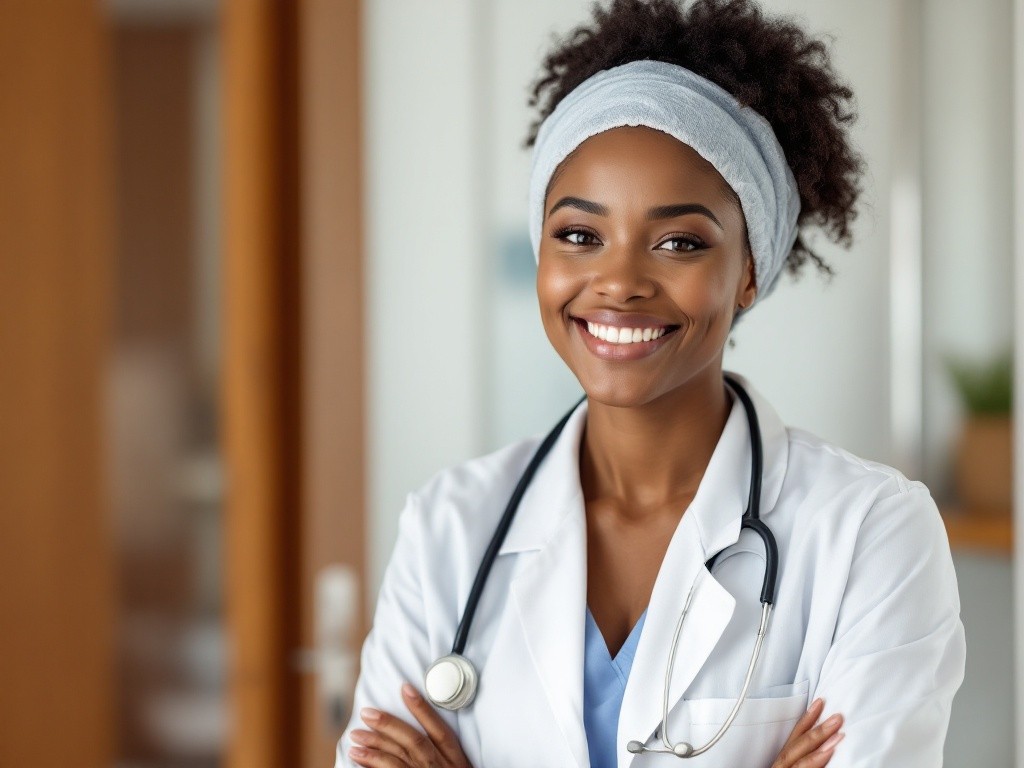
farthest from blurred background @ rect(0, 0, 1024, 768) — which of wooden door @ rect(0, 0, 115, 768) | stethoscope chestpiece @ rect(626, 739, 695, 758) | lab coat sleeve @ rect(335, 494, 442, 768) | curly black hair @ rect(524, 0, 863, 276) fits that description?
stethoscope chestpiece @ rect(626, 739, 695, 758)

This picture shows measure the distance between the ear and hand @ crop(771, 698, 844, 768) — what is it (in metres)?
0.46

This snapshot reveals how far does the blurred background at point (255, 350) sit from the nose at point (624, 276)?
26.8 inches

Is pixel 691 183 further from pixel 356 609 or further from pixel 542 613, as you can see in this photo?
pixel 356 609

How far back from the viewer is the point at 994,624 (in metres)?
1.79

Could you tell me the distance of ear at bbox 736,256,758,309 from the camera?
1.30 metres

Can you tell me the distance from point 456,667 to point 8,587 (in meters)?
1.01

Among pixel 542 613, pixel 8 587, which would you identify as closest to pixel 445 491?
pixel 542 613

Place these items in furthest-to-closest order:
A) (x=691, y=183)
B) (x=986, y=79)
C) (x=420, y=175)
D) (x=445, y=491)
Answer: (x=420, y=175) < (x=986, y=79) < (x=445, y=491) < (x=691, y=183)

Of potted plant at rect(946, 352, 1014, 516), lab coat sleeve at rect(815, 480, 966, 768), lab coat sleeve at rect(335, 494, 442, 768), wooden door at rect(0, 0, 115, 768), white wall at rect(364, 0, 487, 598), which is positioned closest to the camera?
lab coat sleeve at rect(815, 480, 966, 768)

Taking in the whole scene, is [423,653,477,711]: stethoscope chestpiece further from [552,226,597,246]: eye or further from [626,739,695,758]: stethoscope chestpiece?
[552,226,597,246]: eye

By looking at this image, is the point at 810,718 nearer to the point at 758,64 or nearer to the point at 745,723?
the point at 745,723

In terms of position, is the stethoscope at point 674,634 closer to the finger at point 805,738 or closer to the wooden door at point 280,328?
the finger at point 805,738

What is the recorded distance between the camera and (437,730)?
1.27m

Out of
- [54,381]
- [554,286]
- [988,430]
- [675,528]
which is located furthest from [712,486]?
[54,381]
